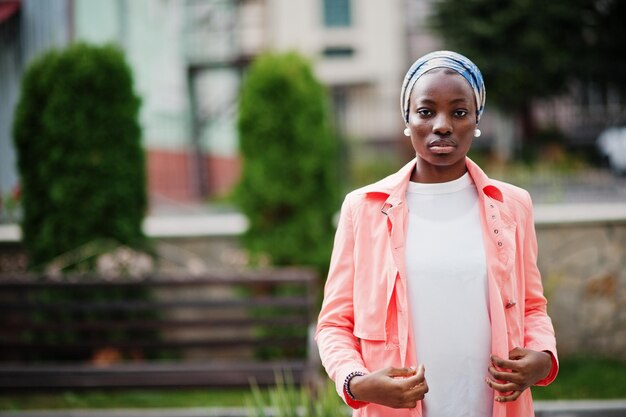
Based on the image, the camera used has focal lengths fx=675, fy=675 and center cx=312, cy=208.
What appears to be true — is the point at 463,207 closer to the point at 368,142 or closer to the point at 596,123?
the point at 596,123

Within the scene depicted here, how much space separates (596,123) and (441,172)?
25.9 ft

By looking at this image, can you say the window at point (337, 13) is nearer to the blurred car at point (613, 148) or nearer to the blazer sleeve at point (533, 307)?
the blurred car at point (613, 148)

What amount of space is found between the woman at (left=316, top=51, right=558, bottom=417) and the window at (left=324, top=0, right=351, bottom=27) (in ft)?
77.3

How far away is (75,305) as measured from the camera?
5.22 meters

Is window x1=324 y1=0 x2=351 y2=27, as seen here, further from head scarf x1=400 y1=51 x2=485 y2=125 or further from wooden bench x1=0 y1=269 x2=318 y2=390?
head scarf x1=400 y1=51 x2=485 y2=125

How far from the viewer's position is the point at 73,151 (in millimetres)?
6230

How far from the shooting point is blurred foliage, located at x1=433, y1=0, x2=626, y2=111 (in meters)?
16.0

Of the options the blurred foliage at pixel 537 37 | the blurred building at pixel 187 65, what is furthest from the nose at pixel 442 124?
the blurred foliage at pixel 537 37

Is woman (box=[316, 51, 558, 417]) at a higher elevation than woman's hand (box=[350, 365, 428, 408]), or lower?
higher

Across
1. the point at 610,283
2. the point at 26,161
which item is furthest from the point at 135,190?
the point at 610,283

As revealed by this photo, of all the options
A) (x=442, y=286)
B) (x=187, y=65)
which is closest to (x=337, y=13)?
(x=187, y=65)

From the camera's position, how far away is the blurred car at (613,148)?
25.8 ft

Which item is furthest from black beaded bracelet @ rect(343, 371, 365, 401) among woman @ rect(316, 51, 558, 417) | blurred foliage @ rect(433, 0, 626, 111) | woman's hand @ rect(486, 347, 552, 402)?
blurred foliage @ rect(433, 0, 626, 111)

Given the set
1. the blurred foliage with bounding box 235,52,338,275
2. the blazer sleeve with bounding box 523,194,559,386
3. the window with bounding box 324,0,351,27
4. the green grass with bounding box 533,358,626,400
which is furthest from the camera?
the window with bounding box 324,0,351,27
